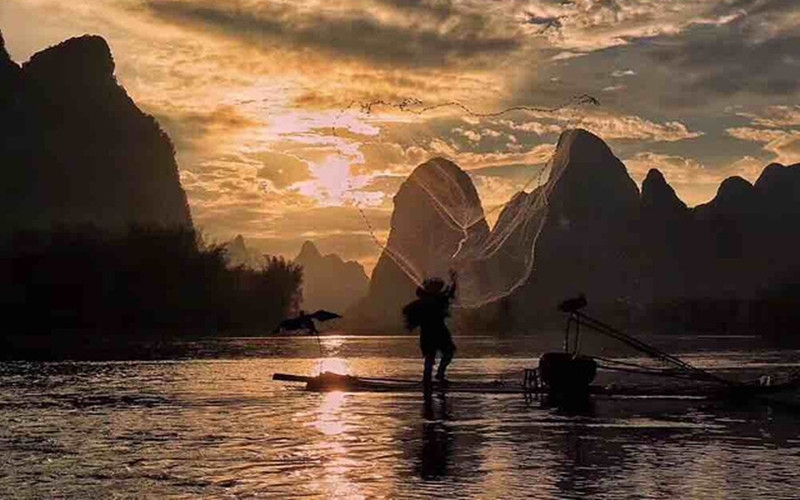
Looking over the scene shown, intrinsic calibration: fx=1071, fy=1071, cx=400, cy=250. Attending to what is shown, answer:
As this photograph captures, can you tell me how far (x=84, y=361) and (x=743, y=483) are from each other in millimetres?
49027

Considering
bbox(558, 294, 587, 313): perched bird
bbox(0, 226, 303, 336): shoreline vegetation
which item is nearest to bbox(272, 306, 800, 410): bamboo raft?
bbox(558, 294, 587, 313): perched bird

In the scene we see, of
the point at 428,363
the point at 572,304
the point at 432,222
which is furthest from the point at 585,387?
the point at 432,222

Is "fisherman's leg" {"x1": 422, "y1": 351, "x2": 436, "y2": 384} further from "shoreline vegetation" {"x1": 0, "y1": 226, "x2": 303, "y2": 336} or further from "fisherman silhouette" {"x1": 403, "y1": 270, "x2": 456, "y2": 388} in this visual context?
"shoreline vegetation" {"x1": 0, "y1": 226, "x2": 303, "y2": 336}

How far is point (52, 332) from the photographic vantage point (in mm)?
122188

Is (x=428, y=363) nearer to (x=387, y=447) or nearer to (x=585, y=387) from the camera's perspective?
(x=585, y=387)

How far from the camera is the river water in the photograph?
14.3 metres

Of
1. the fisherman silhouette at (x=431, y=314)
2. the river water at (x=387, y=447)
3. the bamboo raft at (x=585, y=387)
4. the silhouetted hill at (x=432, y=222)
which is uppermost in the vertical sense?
the silhouetted hill at (x=432, y=222)

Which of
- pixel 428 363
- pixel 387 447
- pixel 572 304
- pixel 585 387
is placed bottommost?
pixel 387 447

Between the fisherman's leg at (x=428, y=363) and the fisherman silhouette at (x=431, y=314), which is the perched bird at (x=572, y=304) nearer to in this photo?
the fisherman silhouette at (x=431, y=314)

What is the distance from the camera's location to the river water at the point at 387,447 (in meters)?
14.3

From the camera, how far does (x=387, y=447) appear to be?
18266 millimetres

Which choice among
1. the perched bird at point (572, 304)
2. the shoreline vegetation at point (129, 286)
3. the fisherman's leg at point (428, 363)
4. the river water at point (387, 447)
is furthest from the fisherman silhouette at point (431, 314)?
the shoreline vegetation at point (129, 286)

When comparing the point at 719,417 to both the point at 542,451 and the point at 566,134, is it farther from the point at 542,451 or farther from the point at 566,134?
→ the point at 566,134

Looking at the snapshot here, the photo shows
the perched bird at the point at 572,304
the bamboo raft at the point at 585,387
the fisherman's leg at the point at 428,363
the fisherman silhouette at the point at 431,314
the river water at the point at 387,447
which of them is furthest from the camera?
the fisherman's leg at the point at 428,363
